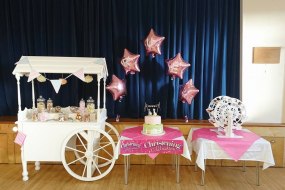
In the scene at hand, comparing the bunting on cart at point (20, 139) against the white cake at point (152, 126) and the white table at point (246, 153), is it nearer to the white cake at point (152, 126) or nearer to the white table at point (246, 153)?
the white cake at point (152, 126)

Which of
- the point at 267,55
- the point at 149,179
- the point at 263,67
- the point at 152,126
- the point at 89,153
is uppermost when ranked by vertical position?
the point at 267,55

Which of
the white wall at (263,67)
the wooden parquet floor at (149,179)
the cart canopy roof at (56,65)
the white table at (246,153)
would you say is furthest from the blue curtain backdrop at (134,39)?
the white table at (246,153)

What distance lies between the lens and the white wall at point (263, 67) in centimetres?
386

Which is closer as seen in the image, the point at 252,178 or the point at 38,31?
the point at 252,178

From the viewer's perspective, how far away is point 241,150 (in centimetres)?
299

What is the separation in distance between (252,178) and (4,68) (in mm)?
3928

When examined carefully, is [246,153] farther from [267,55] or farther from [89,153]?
[89,153]

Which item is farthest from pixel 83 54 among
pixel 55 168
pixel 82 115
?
pixel 55 168

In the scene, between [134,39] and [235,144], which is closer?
[235,144]

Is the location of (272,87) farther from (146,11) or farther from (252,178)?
(146,11)

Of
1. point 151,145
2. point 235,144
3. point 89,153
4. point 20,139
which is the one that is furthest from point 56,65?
point 235,144

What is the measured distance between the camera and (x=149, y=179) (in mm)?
3338

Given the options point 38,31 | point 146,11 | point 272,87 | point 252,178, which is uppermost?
point 146,11

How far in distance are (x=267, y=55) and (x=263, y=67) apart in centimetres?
20
